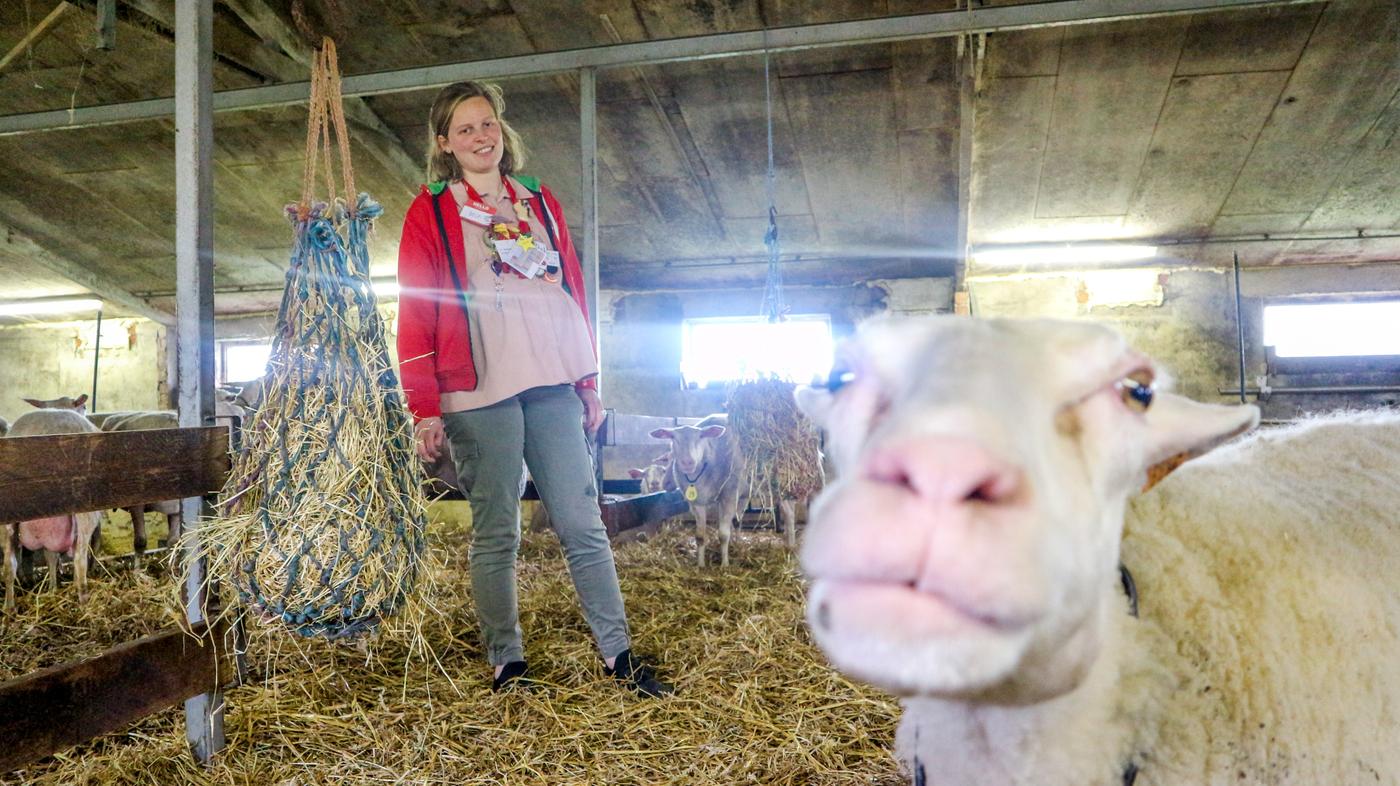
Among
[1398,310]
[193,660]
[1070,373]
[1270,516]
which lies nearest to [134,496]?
[193,660]

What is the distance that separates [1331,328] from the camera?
32.3 ft

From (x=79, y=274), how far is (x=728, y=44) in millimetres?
10465

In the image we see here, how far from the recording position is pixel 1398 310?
384 inches

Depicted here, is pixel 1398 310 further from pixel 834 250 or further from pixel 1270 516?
pixel 1270 516

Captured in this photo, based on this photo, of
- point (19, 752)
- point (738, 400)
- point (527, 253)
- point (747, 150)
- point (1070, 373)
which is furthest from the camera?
point (747, 150)

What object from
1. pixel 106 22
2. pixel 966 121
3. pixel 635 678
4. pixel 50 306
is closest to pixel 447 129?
pixel 635 678

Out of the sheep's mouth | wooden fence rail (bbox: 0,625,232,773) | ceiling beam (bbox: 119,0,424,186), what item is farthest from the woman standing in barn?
ceiling beam (bbox: 119,0,424,186)

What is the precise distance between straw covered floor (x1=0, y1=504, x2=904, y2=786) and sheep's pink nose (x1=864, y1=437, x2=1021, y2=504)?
71.4 inches

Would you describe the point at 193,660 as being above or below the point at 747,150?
below

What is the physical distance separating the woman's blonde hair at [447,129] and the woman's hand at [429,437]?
0.97m

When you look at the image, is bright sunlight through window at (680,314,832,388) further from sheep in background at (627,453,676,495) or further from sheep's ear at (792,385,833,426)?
sheep's ear at (792,385,833,426)

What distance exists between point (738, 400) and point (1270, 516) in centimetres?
454

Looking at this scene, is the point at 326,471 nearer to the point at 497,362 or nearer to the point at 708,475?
the point at 497,362

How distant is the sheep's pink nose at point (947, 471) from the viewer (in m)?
0.81
